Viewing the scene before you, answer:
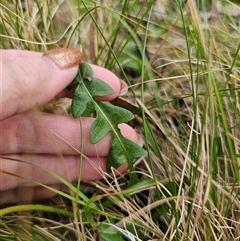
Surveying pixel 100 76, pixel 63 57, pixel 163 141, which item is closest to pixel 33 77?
pixel 63 57

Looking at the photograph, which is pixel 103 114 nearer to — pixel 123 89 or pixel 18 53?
pixel 123 89

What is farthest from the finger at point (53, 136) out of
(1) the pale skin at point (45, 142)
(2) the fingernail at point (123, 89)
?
(2) the fingernail at point (123, 89)

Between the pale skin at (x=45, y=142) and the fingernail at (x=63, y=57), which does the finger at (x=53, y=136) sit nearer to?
the pale skin at (x=45, y=142)

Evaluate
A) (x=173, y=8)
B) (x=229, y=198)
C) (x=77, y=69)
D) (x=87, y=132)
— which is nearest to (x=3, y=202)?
(x=87, y=132)

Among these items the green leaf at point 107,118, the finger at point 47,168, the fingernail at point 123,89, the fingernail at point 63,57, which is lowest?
the finger at point 47,168

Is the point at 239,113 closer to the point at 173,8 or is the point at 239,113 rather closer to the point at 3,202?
the point at 173,8
